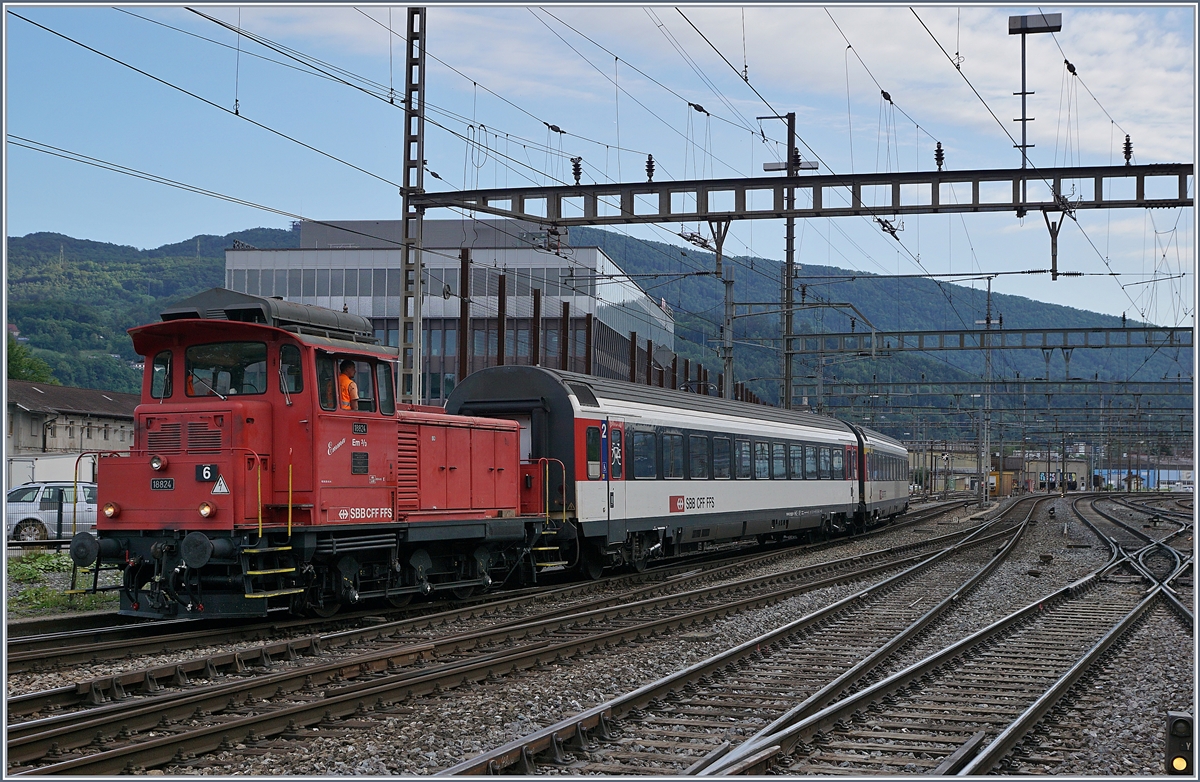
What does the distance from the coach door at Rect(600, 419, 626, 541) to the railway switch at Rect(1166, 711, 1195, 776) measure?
503 inches

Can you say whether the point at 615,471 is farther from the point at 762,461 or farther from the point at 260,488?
the point at 260,488

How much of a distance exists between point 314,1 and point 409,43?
1233cm

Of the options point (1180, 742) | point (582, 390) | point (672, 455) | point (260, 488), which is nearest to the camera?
point (1180, 742)

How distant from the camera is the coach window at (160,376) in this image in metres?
13.6

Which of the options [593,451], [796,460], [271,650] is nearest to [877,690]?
[271,650]

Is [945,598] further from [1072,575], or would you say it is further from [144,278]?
[144,278]

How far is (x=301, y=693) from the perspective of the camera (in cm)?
976

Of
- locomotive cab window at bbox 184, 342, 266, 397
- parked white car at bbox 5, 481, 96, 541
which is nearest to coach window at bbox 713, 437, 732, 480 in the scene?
locomotive cab window at bbox 184, 342, 266, 397

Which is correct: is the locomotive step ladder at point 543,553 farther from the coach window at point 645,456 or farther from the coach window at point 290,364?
the coach window at point 290,364

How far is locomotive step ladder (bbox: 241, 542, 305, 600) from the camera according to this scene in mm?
12281

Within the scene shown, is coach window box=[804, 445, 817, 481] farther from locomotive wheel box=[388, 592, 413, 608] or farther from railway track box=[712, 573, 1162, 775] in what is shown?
locomotive wheel box=[388, 592, 413, 608]

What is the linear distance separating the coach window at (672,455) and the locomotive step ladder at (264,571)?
976 cm

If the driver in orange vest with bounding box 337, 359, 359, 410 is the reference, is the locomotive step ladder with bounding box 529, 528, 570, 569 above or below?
below

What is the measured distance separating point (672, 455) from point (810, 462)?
9.61 metres
